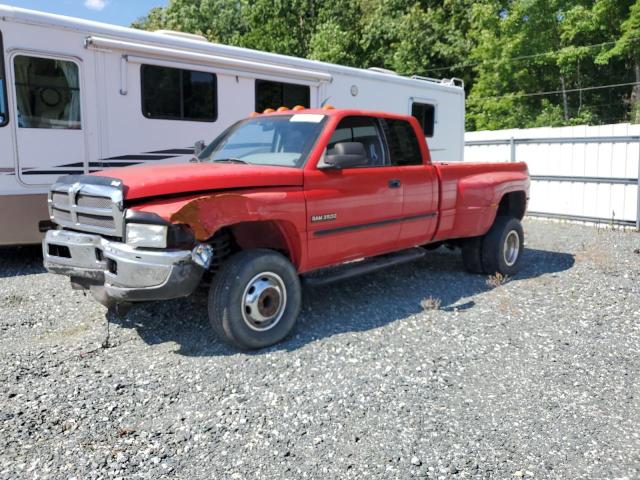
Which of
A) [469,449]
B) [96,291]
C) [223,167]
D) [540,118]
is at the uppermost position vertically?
[540,118]

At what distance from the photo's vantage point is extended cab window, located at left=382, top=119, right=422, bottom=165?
5.91 m

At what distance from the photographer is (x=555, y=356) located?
14.7 feet

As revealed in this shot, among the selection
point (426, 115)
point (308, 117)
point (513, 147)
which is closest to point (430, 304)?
point (308, 117)

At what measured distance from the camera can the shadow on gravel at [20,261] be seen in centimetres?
719

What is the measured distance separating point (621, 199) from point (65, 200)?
415 inches

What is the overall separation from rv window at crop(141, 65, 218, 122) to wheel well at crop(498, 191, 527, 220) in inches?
169

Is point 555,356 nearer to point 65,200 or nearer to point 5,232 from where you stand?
point 65,200

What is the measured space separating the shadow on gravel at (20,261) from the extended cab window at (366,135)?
4.35 m

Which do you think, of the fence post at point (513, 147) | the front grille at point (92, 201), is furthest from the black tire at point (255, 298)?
the fence post at point (513, 147)

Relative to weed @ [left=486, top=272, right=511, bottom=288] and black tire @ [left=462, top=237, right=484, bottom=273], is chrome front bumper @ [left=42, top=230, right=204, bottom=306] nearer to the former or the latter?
weed @ [left=486, top=272, right=511, bottom=288]

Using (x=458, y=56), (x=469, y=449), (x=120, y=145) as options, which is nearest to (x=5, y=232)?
(x=120, y=145)

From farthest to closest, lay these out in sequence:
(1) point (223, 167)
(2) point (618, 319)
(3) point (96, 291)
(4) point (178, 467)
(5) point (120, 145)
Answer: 1. (5) point (120, 145)
2. (2) point (618, 319)
3. (1) point (223, 167)
4. (3) point (96, 291)
5. (4) point (178, 467)

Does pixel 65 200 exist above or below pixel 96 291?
above

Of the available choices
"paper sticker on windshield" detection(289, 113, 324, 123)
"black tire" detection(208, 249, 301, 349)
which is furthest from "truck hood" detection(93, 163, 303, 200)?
"paper sticker on windshield" detection(289, 113, 324, 123)
